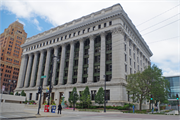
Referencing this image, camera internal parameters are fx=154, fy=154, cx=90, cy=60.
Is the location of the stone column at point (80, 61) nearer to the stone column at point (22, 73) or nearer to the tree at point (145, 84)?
the tree at point (145, 84)

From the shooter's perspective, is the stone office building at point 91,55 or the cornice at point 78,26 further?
the cornice at point 78,26

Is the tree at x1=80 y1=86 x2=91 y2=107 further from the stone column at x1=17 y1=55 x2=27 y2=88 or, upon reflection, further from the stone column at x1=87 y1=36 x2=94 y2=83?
the stone column at x1=17 y1=55 x2=27 y2=88

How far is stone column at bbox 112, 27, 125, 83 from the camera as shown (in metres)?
47.7

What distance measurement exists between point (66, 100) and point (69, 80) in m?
7.52

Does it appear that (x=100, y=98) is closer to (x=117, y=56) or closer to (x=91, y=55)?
(x=117, y=56)

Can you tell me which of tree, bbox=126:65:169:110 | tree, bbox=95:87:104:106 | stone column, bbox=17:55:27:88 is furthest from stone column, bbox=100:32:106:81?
stone column, bbox=17:55:27:88

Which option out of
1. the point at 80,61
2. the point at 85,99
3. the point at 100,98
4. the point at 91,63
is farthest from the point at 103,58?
the point at 85,99

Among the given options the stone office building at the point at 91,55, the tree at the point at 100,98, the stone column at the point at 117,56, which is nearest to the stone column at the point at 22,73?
the stone office building at the point at 91,55

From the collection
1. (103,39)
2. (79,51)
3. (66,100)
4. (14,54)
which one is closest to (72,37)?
(79,51)

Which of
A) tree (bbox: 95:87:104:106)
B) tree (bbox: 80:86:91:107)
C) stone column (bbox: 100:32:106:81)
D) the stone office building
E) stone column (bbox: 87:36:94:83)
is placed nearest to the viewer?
tree (bbox: 95:87:104:106)

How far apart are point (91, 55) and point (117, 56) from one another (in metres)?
10.5

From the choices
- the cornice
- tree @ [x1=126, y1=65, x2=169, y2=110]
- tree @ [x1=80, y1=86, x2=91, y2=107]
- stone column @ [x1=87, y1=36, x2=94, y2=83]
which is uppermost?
the cornice

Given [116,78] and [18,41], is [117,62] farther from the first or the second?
[18,41]

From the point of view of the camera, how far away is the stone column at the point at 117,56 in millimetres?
47656
